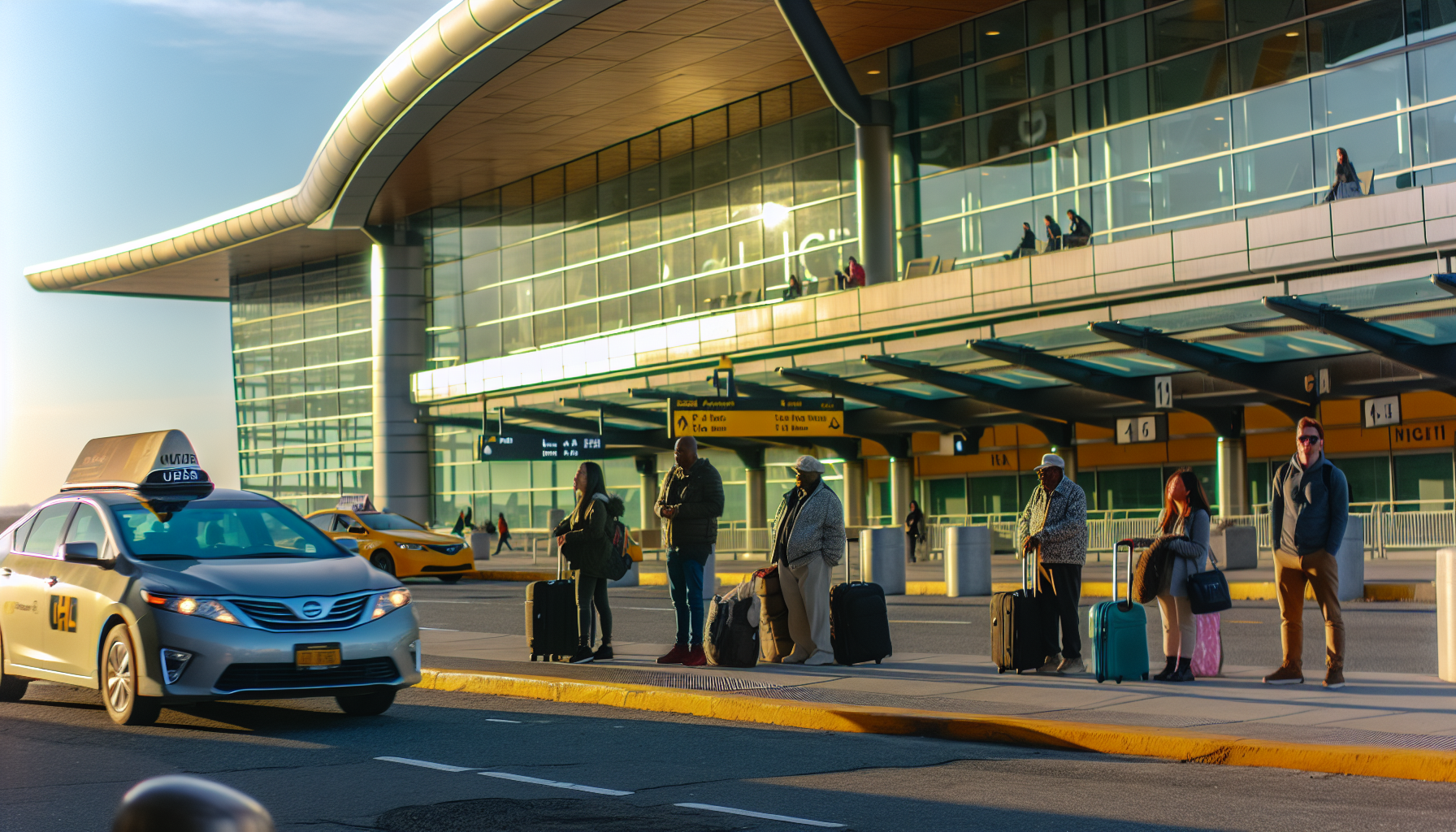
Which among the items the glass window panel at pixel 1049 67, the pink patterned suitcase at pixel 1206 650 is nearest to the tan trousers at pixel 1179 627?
the pink patterned suitcase at pixel 1206 650

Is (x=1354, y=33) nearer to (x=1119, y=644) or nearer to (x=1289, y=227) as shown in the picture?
(x=1289, y=227)

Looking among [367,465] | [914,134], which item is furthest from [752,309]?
[367,465]

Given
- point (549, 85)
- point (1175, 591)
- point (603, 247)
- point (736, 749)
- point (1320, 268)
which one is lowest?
point (736, 749)

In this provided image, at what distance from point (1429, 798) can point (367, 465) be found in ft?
163

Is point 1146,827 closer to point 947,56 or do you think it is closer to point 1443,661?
point 1443,661

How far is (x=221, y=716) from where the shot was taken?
9.72 m

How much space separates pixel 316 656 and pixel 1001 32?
86.5 ft

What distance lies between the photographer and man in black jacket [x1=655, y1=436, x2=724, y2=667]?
1210cm

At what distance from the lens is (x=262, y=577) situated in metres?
9.11

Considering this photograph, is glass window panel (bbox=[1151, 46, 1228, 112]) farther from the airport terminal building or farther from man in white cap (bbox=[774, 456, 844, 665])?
man in white cap (bbox=[774, 456, 844, 665])

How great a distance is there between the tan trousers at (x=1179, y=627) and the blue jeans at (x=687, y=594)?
3.80 meters

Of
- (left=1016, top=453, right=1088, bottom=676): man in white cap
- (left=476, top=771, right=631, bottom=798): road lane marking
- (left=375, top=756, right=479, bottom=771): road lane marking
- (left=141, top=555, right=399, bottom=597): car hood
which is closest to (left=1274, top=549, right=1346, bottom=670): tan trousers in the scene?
(left=1016, top=453, right=1088, bottom=676): man in white cap

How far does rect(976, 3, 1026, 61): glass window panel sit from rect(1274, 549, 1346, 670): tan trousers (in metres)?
23.2

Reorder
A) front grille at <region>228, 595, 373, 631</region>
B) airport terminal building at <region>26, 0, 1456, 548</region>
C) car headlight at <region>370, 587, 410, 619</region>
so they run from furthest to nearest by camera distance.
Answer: airport terminal building at <region>26, 0, 1456, 548</region> → car headlight at <region>370, 587, 410, 619</region> → front grille at <region>228, 595, 373, 631</region>
